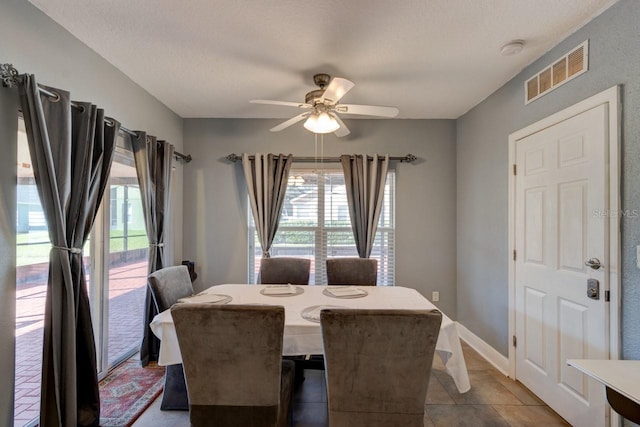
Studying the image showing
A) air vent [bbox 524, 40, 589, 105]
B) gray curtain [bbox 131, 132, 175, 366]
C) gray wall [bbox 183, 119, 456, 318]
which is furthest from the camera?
gray wall [bbox 183, 119, 456, 318]

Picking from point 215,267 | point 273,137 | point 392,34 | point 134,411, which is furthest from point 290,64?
point 134,411

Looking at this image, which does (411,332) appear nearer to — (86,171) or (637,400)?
(637,400)

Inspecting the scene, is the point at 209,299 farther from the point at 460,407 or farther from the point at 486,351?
the point at 486,351

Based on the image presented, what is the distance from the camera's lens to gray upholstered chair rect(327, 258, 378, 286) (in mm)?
2766

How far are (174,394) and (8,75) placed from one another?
6.90 feet

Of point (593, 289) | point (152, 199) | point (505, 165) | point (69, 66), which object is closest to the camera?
point (593, 289)

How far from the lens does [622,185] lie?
5.23 feet

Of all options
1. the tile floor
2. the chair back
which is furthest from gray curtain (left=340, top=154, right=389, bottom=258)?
the chair back

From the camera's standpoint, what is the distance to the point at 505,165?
2619 mm

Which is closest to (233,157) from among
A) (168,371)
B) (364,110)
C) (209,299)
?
(364,110)

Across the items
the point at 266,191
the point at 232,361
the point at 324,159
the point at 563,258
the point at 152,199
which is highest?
the point at 324,159

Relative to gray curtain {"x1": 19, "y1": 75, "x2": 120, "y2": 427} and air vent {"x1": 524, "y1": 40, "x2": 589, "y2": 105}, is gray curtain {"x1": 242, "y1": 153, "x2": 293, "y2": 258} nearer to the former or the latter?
gray curtain {"x1": 19, "y1": 75, "x2": 120, "y2": 427}

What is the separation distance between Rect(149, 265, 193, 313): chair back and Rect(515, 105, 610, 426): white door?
2.66 metres

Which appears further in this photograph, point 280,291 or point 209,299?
point 280,291
